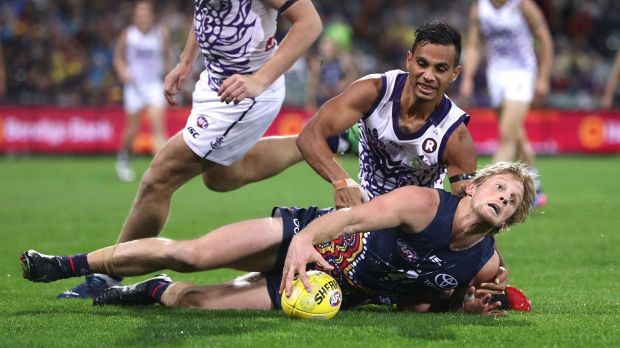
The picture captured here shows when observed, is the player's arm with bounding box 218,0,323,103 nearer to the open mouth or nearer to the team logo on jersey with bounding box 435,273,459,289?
the open mouth

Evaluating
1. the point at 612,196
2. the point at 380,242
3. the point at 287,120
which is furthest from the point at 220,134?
the point at 287,120

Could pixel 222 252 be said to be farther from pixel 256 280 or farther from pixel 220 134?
pixel 220 134

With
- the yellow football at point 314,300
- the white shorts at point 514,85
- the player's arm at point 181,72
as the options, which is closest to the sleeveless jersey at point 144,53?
the white shorts at point 514,85

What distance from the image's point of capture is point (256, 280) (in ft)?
20.1

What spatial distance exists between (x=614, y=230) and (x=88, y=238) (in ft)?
16.1

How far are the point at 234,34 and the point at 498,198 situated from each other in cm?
216

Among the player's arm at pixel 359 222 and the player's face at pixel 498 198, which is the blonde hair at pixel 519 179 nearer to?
the player's face at pixel 498 198

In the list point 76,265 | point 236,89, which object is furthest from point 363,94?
point 76,265

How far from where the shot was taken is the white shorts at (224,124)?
21.4ft

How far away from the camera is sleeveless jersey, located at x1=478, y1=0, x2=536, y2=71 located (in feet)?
38.0

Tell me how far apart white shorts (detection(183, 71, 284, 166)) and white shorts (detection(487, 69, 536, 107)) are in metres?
5.49

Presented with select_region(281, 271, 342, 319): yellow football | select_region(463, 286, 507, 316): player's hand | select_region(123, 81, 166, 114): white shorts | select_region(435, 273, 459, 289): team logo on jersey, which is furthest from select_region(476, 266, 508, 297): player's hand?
select_region(123, 81, 166, 114): white shorts

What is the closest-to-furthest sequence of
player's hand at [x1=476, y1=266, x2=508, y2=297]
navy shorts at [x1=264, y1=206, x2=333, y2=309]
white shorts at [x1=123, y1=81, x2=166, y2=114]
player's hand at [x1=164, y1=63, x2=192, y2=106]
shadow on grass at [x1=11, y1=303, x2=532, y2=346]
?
shadow on grass at [x1=11, y1=303, x2=532, y2=346] < player's hand at [x1=476, y1=266, x2=508, y2=297] < navy shorts at [x1=264, y1=206, x2=333, y2=309] < player's hand at [x1=164, y1=63, x2=192, y2=106] < white shorts at [x1=123, y1=81, x2=166, y2=114]

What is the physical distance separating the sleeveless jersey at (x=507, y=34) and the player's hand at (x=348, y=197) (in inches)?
256
